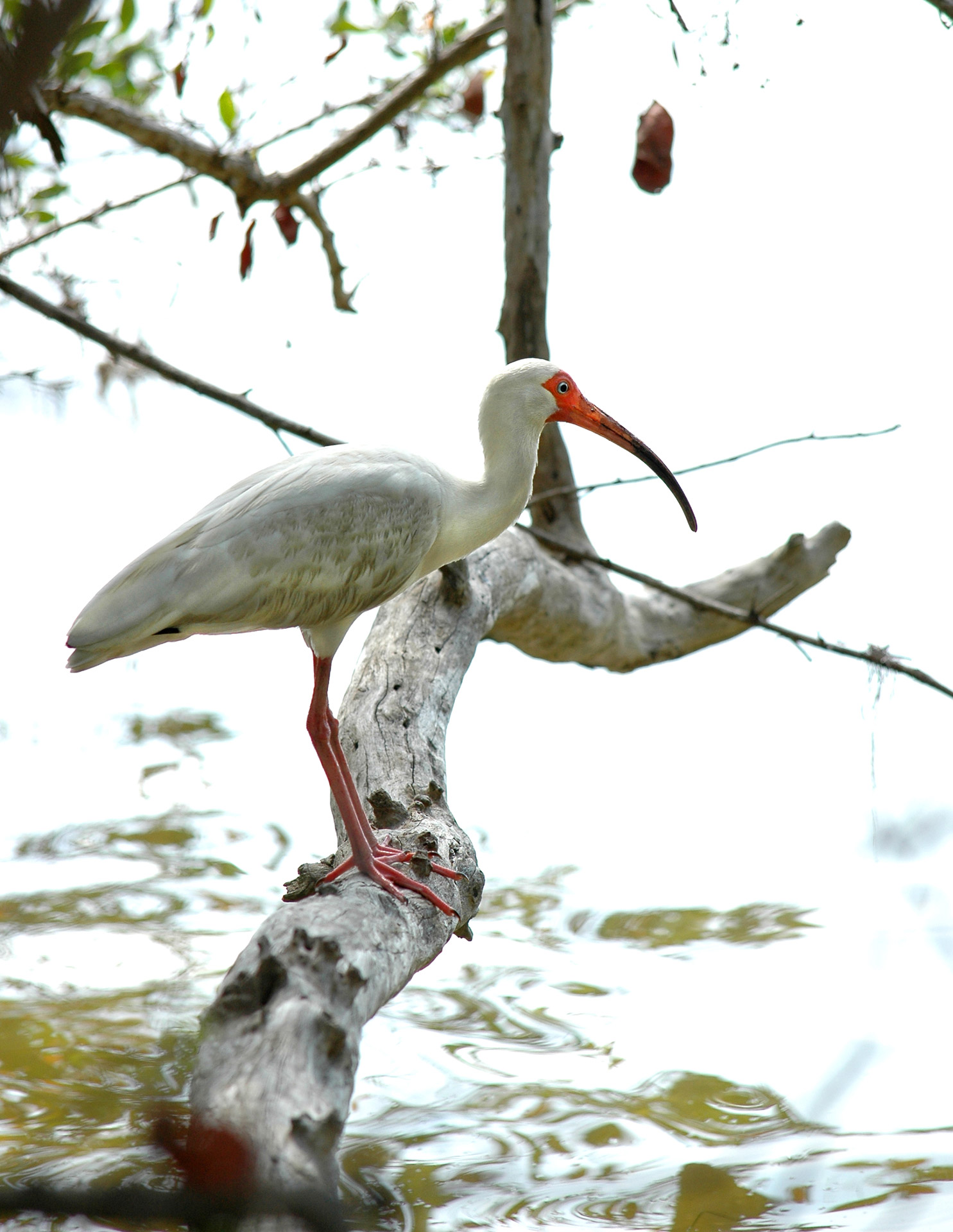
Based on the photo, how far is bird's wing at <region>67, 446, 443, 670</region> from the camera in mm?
2918

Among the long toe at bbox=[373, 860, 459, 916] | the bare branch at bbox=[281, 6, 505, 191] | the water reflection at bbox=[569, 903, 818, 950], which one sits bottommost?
the long toe at bbox=[373, 860, 459, 916]

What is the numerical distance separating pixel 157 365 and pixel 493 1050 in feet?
9.38

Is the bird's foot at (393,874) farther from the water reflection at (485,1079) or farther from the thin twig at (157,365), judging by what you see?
the thin twig at (157,365)

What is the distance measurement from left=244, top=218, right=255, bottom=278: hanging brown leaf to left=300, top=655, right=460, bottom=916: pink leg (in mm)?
1997

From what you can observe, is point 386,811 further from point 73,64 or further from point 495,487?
point 73,64

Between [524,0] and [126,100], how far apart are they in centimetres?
184

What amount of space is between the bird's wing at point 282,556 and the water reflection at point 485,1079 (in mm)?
1021

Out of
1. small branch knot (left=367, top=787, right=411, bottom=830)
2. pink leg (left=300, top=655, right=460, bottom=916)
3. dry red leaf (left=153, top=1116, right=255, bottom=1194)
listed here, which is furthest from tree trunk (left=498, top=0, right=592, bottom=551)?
dry red leaf (left=153, top=1116, right=255, bottom=1194)

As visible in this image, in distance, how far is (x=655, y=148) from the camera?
4531 mm

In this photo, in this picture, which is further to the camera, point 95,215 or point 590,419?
point 95,215

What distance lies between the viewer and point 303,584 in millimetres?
3119

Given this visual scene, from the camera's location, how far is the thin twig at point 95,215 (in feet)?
15.0

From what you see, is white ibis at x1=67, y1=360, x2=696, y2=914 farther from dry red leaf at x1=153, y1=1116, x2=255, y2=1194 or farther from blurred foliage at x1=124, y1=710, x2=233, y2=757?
blurred foliage at x1=124, y1=710, x2=233, y2=757

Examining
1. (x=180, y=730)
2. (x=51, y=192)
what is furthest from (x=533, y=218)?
(x=180, y=730)
